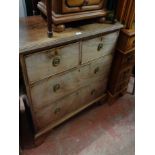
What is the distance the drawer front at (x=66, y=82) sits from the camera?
107 cm

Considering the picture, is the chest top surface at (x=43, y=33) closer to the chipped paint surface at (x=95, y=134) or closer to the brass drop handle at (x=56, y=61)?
the brass drop handle at (x=56, y=61)

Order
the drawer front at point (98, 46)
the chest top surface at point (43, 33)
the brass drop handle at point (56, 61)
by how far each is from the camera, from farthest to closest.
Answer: the drawer front at point (98, 46), the brass drop handle at point (56, 61), the chest top surface at point (43, 33)

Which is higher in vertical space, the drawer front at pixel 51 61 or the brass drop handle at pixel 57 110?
the drawer front at pixel 51 61

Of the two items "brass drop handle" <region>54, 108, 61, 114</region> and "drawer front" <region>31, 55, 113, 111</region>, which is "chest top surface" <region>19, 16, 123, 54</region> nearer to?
"drawer front" <region>31, 55, 113, 111</region>

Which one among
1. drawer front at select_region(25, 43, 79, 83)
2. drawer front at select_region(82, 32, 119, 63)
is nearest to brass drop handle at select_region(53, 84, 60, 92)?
drawer front at select_region(25, 43, 79, 83)

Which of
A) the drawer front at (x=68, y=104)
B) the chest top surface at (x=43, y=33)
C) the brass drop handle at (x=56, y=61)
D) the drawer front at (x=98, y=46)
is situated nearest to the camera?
the chest top surface at (x=43, y=33)

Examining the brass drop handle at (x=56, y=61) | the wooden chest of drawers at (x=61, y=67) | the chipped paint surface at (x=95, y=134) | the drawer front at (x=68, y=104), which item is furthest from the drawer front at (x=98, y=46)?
the chipped paint surface at (x=95, y=134)

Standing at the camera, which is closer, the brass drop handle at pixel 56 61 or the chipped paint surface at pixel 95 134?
the brass drop handle at pixel 56 61

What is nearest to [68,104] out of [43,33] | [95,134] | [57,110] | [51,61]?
[57,110]

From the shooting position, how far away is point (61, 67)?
3.49ft

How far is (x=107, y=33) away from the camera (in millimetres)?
1151

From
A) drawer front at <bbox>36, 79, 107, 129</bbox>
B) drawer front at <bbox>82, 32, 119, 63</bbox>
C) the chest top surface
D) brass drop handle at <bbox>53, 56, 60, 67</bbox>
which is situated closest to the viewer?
the chest top surface

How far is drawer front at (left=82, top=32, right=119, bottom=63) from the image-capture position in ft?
3.65

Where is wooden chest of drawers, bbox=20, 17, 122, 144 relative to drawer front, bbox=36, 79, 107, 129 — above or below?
above
